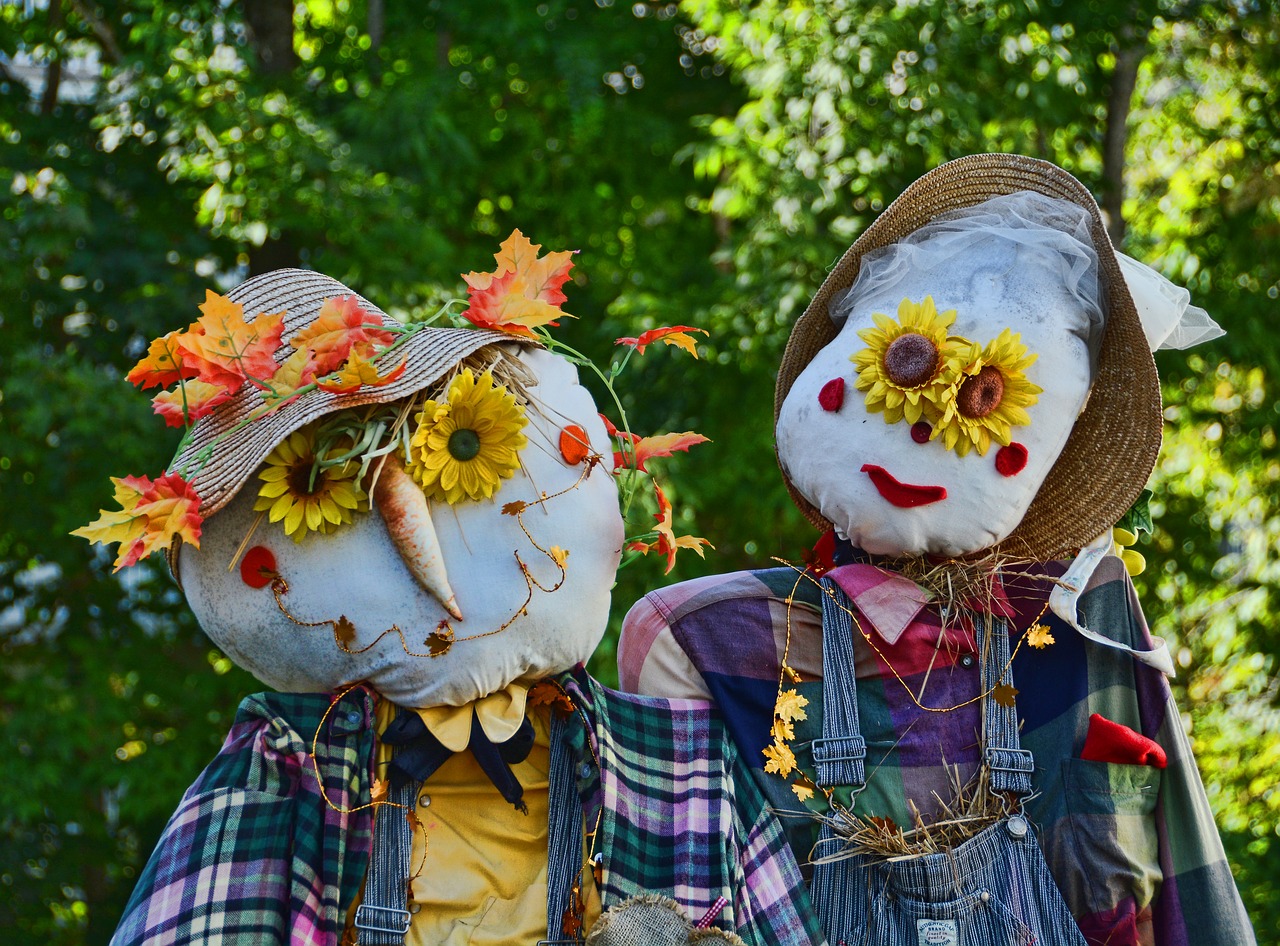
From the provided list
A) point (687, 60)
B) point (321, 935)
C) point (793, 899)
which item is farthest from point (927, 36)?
point (321, 935)

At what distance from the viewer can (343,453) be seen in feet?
5.80

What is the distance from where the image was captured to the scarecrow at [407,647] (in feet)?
5.82

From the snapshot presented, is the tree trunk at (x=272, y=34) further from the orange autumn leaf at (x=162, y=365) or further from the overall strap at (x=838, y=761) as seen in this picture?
the overall strap at (x=838, y=761)

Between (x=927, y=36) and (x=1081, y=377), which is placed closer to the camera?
(x=1081, y=377)

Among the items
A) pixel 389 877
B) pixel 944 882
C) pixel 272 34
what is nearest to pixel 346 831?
pixel 389 877

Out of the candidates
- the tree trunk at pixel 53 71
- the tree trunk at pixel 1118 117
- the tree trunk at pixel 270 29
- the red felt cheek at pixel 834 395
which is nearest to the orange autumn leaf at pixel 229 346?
the red felt cheek at pixel 834 395

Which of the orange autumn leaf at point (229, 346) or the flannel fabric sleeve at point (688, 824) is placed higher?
the orange autumn leaf at point (229, 346)

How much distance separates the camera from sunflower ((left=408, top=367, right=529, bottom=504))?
1.78m

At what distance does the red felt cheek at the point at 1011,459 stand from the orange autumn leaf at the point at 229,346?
110 cm

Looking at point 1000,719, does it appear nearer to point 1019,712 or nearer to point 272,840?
point 1019,712

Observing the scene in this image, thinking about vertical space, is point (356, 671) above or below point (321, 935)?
above

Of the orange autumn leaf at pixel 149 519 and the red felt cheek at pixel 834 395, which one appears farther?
the red felt cheek at pixel 834 395

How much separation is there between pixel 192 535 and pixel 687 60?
4.19 m

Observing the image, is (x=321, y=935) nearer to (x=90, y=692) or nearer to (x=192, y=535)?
(x=192, y=535)
